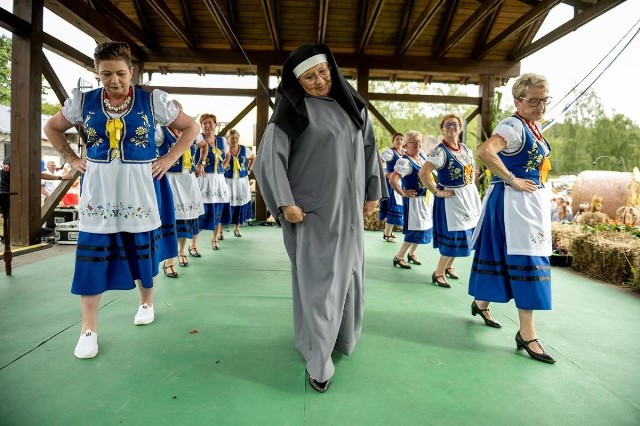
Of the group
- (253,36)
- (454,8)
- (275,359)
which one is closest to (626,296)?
(275,359)

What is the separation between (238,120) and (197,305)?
675 cm

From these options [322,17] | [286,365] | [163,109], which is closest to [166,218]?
[163,109]

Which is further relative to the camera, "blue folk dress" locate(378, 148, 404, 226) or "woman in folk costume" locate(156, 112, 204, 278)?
"blue folk dress" locate(378, 148, 404, 226)

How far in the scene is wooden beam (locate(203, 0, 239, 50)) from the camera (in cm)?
637

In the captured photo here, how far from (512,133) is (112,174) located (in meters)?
2.27

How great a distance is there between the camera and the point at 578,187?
10.4 m

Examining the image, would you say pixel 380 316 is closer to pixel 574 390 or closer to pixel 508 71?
pixel 574 390

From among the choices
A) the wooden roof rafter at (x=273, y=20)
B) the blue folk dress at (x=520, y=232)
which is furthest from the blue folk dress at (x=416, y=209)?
the wooden roof rafter at (x=273, y=20)

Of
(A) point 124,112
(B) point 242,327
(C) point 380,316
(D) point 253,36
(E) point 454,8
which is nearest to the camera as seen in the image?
(A) point 124,112

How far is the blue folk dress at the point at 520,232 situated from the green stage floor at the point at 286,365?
15.8 inches

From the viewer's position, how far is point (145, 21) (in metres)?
8.34

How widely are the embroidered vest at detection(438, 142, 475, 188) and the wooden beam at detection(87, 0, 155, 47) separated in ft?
19.9

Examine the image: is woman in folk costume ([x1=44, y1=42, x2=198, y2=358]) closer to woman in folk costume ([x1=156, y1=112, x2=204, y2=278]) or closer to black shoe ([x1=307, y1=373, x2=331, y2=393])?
black shoe ([x1=307, y1=373, x2=331, y2=393])

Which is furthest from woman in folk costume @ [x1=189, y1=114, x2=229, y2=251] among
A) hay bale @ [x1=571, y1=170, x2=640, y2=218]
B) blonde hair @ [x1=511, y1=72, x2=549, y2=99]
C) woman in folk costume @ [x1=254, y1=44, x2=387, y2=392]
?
hay bale @ [x1=571, y1=170, x2=640, y2=218]
